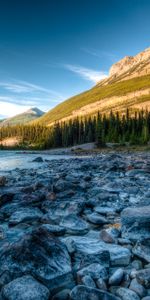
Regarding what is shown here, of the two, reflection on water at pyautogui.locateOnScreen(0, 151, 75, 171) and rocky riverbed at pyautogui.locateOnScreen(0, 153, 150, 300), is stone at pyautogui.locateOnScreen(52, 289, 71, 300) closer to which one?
rocky riverbed at pyautogui.locateOnScreen(0, 153, 150, 300)

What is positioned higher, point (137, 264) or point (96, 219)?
point (96, 219)

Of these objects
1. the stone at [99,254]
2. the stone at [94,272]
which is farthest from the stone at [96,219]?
the stone at [94,272]

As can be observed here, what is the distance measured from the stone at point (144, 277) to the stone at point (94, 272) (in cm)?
55

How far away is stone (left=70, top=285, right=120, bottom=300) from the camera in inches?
148

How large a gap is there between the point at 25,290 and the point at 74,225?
136 inches

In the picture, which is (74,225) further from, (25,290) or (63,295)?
(25,290)

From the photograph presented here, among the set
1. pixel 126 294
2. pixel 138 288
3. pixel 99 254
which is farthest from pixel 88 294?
pixel 99 254

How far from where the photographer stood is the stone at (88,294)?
12.4 ft

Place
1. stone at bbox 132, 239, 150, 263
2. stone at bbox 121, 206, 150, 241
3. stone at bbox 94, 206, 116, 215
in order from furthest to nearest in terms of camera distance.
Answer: stone at bbox 94, 206, 116, 215 → stone at bbox 121, 206, 150, 241 → stone at bbox 132, 239, 150, 263

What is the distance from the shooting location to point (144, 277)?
4461mm

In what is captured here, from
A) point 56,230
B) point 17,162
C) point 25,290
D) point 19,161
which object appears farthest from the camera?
point 19,161

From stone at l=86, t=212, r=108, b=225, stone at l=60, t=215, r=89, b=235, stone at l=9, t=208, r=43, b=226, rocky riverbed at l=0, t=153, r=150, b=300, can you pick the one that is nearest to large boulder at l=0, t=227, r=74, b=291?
rocky riverbed at l=0, t=153, r=150, b=300

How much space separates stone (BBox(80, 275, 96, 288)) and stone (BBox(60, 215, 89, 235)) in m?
2.60

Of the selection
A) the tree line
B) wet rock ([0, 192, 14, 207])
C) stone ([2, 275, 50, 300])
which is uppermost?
the tree line
